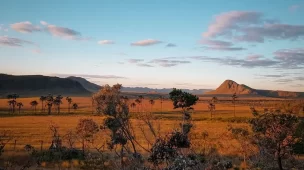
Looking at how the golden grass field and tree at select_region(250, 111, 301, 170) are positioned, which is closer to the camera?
tree at select_region(250, 111, 301, 170)

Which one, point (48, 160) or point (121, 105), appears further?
point (48, 160)

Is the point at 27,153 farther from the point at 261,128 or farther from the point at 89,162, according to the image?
the point at 261,128

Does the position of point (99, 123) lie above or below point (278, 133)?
below

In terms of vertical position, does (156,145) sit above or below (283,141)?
above

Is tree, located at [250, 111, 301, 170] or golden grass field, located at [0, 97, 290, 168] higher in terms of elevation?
tree, located at [250, 111, 301, 170]

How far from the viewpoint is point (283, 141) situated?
82.2 ft

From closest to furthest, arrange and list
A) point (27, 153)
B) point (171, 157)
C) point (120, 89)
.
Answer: point (171, 157) < point (120, 89) < point (27, 153)

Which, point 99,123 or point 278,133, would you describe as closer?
point 278,133

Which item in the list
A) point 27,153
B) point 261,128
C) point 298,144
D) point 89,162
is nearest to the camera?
point 261,128

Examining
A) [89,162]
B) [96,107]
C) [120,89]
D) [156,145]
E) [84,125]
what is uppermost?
[120,89]

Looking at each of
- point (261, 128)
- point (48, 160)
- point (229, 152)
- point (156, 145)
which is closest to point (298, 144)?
point (229, 152)

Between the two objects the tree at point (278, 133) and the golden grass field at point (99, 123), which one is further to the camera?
the golden grass field at point (99, 123)

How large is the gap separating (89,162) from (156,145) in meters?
26.5

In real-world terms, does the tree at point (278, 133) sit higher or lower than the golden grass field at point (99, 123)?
higher
